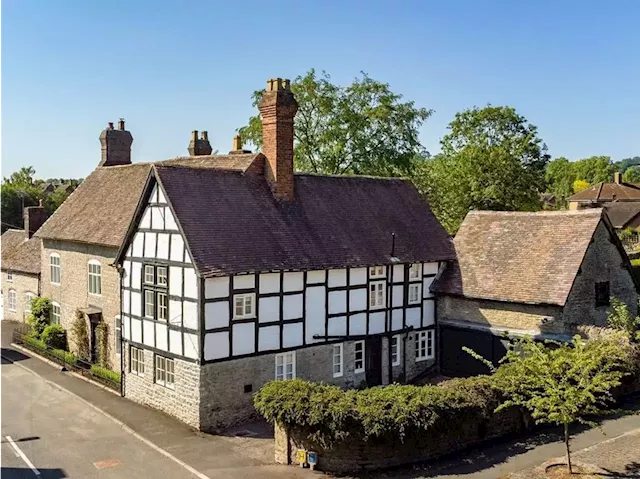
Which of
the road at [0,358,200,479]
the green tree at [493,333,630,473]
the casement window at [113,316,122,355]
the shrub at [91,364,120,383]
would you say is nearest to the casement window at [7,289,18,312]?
the shrub at [91,364,120,383]

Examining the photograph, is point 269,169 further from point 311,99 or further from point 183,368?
point 311,99

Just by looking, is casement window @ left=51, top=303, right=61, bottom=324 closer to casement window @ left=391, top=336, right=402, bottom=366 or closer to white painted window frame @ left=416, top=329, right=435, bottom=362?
casement window @ left=391, top=336, right=402, bottom=366

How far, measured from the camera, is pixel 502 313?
2394 centimetres

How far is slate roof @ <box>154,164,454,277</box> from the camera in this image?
20469 millimetres

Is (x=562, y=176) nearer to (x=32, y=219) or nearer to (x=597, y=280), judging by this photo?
(x=597, y=280)

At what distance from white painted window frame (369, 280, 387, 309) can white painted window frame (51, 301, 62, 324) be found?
48.3 feet

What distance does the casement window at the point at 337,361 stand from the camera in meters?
22.9

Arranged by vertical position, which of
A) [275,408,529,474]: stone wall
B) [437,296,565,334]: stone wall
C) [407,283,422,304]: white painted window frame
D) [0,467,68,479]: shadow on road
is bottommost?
[0,467,68,479]: shadow on road

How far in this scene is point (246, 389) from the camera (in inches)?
803

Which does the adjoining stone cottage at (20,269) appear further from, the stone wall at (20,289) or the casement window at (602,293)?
the casement window at (602,293)

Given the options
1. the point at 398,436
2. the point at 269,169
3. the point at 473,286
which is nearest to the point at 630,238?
the point at 473,286

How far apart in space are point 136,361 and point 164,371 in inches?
70.8

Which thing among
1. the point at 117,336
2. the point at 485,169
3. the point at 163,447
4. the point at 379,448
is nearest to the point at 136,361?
the point at 117,336

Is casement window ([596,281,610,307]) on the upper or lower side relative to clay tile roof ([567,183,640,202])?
lower
